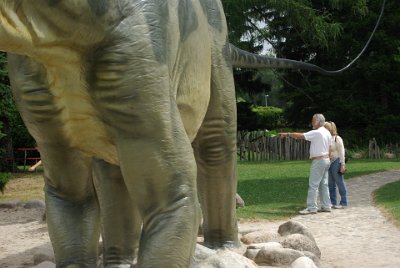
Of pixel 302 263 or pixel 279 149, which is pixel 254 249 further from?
pixel 279 149

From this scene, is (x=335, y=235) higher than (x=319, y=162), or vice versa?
(x=319, y=162)

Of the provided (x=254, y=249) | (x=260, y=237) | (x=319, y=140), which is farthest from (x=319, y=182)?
(x=254, y=249)

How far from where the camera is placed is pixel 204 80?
3092mm

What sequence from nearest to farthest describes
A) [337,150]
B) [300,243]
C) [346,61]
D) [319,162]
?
1. [300,243]
2. [319,162]
3. [337,150]
4. [346,61]

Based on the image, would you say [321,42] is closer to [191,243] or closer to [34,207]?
[34,207]

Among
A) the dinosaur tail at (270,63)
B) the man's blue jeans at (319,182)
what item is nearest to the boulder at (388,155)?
the man's blue jeans at (319,182)

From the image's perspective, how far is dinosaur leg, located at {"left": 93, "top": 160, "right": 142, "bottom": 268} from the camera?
11.5 feet

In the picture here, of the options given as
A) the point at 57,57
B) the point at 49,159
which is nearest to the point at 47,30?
the point at 57,57

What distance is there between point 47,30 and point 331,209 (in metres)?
7.92

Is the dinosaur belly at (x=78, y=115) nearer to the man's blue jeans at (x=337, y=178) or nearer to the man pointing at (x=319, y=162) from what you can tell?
the man pointing at (x=319, y=162)

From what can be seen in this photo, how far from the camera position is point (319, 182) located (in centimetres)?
904

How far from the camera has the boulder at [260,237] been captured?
561 centimetres

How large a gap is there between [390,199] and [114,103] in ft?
29.7

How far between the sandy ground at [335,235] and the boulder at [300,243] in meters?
0.19
